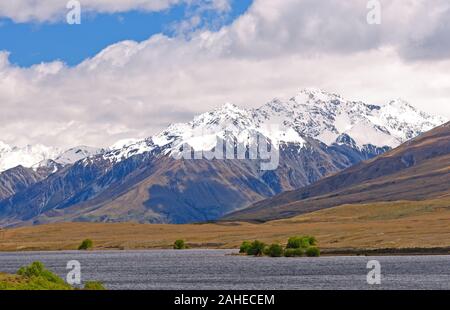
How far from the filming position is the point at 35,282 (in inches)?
3280

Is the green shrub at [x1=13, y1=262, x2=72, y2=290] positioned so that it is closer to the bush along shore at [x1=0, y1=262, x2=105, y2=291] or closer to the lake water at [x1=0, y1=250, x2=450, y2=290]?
the bush along shore at [x1=0, y1=262, x2=105, y2=291]

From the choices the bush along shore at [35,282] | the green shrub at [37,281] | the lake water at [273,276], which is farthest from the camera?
the lake water at [273,276]

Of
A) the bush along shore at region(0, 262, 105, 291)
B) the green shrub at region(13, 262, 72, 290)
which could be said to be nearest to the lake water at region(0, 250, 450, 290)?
the green shrub at region(13, 262, 72, 290)

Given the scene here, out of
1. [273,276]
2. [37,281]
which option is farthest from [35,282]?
[273,276]

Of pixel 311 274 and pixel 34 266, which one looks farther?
pixel 311 274

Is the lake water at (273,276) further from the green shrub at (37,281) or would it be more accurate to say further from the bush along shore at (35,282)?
the bush along shore at (35,282)

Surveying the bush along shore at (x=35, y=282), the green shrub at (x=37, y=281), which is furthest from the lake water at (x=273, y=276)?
the bush along shore at (x=35, y=282)

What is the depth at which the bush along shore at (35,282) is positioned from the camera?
7681cm
